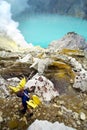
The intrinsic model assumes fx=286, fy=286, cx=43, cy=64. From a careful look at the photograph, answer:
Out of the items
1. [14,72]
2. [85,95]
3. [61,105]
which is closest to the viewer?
[61,105]

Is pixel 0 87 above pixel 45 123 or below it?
above

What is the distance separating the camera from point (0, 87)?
40.1 feet

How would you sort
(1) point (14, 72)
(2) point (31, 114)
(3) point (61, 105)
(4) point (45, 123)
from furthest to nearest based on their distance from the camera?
(1) point (14, 72)
(3) point (61, 105)
(2) point (31, 114)
(4) point (45, 123)

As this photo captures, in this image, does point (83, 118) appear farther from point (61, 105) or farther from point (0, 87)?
point (0, 87)

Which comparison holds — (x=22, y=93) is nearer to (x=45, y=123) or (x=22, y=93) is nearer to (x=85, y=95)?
(x=45, y=123)

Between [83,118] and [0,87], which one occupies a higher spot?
[0,87]

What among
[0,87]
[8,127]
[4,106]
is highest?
[0,87]

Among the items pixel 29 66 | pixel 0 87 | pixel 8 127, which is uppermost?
pixel 29 66

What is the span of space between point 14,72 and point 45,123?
562 cm

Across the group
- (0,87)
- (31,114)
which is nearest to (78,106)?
(31,114)

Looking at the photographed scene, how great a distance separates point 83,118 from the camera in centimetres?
1114

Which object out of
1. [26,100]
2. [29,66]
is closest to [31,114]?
[26,100]

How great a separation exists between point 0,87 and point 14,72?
254cm

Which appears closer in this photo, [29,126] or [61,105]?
[29,126]
